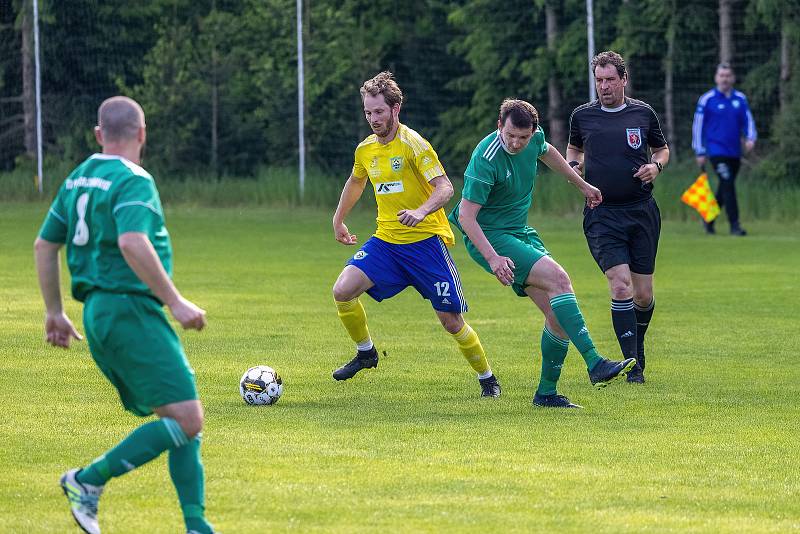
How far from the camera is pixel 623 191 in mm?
10703

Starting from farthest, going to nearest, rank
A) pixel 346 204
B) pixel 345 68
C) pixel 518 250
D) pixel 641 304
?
1. pixel 345 68
2. pixel 641 304
3. pixel 346 204
4. pixel 518 250

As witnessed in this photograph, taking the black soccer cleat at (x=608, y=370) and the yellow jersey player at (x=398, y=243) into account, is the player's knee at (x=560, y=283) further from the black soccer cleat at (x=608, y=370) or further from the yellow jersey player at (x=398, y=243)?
the yellow jersey player at (x=398, y=243)

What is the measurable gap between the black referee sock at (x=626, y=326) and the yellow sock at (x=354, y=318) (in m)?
1.68

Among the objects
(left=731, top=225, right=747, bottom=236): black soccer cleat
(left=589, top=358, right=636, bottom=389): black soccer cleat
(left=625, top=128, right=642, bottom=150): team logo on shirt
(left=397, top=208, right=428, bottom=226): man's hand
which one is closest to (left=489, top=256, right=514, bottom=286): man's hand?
(left=397, top=208, right=428, bottom=226): man's hand

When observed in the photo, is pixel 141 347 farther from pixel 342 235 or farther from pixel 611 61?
pixel 611 61

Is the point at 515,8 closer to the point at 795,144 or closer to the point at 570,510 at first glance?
the point at 795,144

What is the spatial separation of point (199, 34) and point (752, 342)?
93.5ft

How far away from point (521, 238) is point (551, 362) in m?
0.80

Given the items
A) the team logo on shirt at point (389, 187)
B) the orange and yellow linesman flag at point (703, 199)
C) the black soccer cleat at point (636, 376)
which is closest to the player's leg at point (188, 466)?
the team logo on shirt at point (389, 187)

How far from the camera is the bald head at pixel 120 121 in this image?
19.3 ft

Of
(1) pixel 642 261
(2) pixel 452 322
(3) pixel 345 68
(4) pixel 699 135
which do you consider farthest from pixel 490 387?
(3) pixel 345 68

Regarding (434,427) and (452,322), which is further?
(452,322)

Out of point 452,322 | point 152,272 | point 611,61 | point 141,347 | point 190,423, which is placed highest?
point 611,61

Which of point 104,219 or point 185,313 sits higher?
point 104,219
